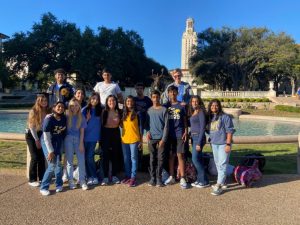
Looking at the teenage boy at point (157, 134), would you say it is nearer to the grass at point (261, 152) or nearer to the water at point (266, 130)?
the grass at point (261, 152)

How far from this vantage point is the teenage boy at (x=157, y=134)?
6238 millimetres

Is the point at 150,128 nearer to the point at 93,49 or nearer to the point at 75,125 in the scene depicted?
the point at 75,125

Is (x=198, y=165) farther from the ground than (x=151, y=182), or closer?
farther from the ground

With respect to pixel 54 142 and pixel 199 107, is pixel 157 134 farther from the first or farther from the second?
pixel 54 142

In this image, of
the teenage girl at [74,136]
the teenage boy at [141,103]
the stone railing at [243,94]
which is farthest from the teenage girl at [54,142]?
the stone railing at [243,94]

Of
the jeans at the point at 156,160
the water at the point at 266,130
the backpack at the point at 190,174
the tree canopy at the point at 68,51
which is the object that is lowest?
the water at the point at 266,130

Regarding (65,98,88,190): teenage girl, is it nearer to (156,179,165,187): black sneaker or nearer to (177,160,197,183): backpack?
(156,179,165,187): black sneaker

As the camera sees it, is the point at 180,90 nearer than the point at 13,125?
Yes

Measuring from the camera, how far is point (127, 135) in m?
6.39

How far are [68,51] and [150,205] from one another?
138 ft

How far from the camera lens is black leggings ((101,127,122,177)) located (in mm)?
6457

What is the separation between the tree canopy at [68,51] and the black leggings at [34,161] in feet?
126

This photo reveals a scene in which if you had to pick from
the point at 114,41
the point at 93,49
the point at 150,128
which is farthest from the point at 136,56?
the point at 150,128

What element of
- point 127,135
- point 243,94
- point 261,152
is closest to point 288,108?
point 243,94
